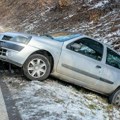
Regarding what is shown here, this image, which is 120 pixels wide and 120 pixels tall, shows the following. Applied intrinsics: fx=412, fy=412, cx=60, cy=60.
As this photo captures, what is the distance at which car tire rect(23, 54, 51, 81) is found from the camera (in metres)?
10.3

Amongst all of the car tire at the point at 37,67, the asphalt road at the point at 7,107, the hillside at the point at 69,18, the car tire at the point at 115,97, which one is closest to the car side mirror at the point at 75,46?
Answer: the car tire at the point at 37,67

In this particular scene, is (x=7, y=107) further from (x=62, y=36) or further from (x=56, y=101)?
(x=62, y=36)

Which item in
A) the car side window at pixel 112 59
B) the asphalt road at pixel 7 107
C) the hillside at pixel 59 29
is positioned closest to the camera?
the asphalt road at pixel 7 107

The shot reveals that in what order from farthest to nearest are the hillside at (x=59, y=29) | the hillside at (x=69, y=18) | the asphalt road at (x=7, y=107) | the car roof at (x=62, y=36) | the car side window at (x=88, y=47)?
the hillside at (x=69, y=18)
the car roof at (x=62, y=36)
the car side window at (x=88, y=47)
the hillside at (x=59, y=29)
the asphalt road at (x=7, y=107)

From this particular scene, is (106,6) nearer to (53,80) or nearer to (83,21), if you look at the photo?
(83,21)

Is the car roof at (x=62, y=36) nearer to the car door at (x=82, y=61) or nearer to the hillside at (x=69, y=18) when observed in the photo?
the car door at (x=82, y=61)

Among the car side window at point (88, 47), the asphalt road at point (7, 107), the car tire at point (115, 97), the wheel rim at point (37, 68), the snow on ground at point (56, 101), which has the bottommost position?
the car tire at point (115, 97)

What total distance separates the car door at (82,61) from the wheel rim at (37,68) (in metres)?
0.42

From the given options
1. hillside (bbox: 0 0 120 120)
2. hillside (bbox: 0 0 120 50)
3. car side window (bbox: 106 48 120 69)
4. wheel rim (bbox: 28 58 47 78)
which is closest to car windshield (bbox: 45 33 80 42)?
wheel rim (bbox: 28 58 47 78)

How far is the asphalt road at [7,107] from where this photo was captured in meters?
7.89

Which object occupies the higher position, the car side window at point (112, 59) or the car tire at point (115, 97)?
the car side window at point (112, 59)

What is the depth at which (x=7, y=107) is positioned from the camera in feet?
27.7

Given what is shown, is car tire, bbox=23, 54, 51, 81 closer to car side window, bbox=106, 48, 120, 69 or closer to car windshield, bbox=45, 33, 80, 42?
car windshield, bbox=45, 33, 80, 42

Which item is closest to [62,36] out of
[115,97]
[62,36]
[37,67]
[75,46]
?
[62,36]
